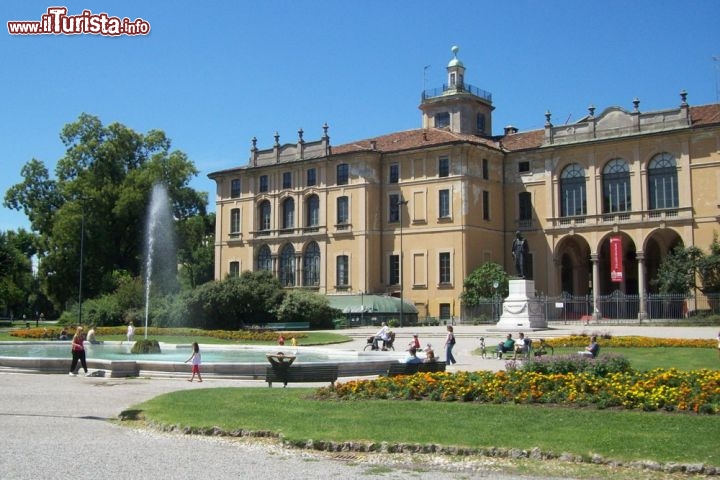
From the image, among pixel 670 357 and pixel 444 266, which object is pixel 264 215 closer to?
pixel 444 266

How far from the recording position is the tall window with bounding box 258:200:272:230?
6794 centimetres

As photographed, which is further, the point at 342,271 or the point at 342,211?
the point at 342,211

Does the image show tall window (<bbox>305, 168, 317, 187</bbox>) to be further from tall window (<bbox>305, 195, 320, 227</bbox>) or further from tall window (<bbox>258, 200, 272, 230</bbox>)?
tall window (<bbox>258, 200, 272, 230</bbox>)

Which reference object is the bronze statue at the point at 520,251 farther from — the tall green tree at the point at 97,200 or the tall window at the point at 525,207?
the tall green tree at the point at 97,200

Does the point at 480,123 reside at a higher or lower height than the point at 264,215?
higher

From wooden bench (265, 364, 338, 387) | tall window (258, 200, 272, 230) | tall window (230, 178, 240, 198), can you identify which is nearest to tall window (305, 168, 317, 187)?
tall window (258, 200, 272, 230)

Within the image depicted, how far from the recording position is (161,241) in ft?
225

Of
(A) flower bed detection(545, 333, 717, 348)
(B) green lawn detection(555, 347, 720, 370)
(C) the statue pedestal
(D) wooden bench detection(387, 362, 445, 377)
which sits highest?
(C) the statue pedestal

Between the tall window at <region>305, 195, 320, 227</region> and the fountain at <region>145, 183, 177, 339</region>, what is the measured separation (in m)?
11.1

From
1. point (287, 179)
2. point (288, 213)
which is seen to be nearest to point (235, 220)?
point (288, 213)

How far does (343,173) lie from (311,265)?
8.09 meters

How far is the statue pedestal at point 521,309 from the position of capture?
132 feet

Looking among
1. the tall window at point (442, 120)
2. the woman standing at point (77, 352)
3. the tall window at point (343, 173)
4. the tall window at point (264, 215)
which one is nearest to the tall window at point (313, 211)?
the tall window at point (343, 173)

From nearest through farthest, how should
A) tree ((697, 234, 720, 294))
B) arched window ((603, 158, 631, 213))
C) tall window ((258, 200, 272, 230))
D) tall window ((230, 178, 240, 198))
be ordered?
tree ((697, 234, 720, 294)), arched window ((603, 158, 631, 213)), tall window ((258, 200, 272, 230)), tall window ((230, 178, 240, 198))
